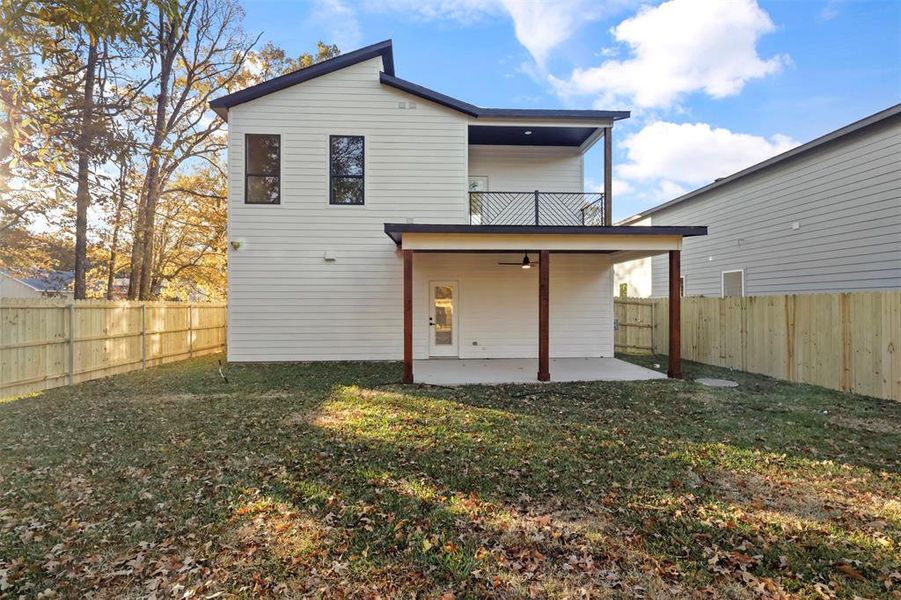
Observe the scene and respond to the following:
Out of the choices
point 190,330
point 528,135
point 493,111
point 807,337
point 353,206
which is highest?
point 493,111

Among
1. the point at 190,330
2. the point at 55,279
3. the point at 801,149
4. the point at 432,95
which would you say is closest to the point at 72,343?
the point at 190,330

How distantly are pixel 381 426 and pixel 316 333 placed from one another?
6078 mm

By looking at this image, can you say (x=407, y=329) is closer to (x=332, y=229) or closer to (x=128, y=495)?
(x=332, y=229)

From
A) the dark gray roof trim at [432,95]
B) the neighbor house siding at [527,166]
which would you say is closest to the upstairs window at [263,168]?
the dark gray roof trim at [432,95]

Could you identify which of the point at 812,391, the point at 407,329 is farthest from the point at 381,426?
the point at 812,391

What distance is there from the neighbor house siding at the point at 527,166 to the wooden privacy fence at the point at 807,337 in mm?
4625

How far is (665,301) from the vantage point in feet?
42.8

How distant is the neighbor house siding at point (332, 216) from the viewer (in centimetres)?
1065

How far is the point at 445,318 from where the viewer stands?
1152cm

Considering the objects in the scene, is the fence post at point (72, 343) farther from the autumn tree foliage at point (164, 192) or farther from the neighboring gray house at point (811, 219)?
the neighboring gray house at point (811, 219)

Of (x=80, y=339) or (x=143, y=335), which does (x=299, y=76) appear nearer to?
(x=143, y=335)

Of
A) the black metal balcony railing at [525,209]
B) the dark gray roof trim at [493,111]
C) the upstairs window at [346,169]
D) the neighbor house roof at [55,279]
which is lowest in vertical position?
the neighbor house roof at [55,279]

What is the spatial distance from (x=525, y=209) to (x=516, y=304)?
8.66ft

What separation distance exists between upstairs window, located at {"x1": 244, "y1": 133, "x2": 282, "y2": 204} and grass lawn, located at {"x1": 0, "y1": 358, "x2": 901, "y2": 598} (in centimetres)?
607
